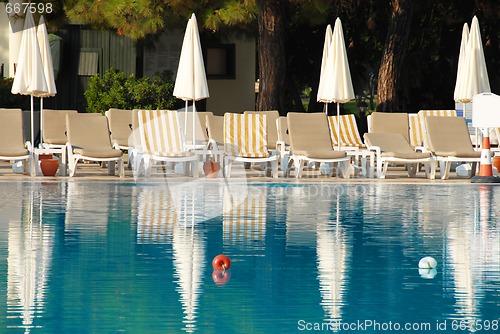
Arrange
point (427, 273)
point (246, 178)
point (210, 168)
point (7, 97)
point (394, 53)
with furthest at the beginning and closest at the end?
point (7, 97)
point (394, 53)
point (210, 168)
point (246, 178)
point (427, 273)

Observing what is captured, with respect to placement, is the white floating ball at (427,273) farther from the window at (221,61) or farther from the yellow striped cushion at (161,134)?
the window at (221,61)

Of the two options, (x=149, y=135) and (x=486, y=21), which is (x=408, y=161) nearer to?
(x=149, y=135)

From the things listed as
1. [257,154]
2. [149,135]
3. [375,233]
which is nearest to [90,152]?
[149,135]

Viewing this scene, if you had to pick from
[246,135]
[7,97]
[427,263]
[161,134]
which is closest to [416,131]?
[246,135]

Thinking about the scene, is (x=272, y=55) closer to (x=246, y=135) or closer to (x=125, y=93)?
(x=125, y=93)

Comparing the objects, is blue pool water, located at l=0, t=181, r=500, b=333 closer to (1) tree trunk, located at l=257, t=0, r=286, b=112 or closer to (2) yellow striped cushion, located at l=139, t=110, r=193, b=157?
(2) yellow striped cushion, located at l=139, t=110, r=193, b=157

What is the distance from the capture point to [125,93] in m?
23.6

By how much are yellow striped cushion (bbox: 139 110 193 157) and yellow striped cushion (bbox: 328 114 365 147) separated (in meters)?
3.00

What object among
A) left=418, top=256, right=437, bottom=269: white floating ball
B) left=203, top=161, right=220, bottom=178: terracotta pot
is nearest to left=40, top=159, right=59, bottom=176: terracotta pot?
left=203, top=161, right=220, bottom=178: terracotta pot

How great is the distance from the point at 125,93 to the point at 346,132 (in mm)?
6571

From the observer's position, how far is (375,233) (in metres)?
10.0

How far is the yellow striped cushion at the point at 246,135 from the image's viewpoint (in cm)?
1691

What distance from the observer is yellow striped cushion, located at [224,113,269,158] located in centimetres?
1691

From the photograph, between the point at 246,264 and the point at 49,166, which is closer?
the point at 246,264
